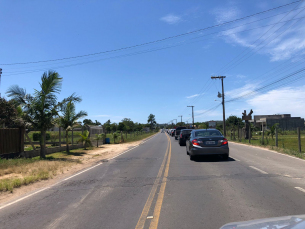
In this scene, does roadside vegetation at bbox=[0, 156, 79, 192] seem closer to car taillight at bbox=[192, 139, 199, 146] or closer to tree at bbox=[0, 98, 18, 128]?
car taillight at bbox=[192, 139, 199, 146]

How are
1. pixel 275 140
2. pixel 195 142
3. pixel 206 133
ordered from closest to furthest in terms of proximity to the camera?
pixel 195 142
pixel 206 133
pixel 275 140

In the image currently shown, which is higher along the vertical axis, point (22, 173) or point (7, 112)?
point (7, 112)

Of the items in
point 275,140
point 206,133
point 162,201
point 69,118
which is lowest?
point 162,201

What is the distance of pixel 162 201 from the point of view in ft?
19.5

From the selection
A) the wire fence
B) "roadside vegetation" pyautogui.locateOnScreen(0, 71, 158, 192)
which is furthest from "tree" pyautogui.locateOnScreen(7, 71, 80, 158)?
the wire fence

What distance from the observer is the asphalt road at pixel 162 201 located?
4.79 metres

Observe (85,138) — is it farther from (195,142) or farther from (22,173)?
(195,142)

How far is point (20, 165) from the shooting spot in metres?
11.5

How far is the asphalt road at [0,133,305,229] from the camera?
479 centimetres

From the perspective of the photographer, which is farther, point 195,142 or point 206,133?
point 206,133

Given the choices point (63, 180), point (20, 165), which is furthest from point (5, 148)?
point (63, 180)

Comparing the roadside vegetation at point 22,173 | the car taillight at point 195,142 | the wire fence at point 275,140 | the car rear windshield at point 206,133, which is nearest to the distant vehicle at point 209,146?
the car taillight at point 195,142

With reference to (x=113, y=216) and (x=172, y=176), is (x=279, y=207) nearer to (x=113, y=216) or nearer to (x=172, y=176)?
(x=113, y=216)


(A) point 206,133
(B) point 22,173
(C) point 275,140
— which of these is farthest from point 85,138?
Answer: (C) point 275,140
